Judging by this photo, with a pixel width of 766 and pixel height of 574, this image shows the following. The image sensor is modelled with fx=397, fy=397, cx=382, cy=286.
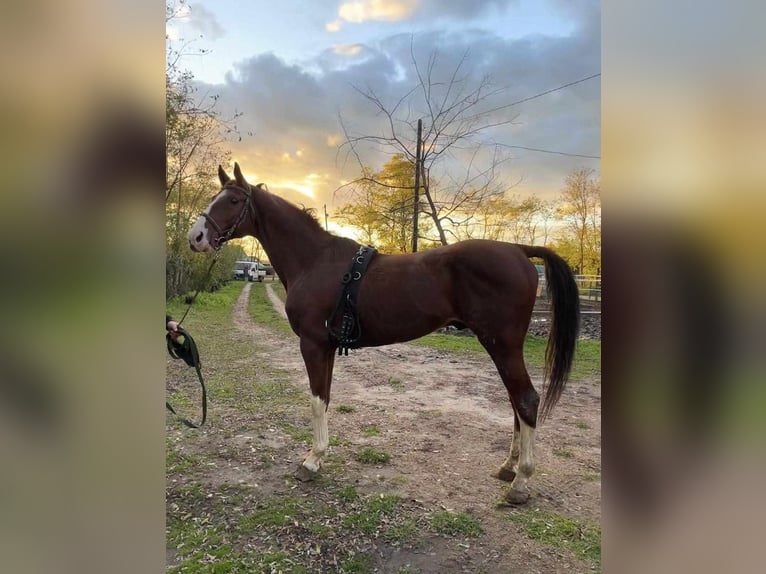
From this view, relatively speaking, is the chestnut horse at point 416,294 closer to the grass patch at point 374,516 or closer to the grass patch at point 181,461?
the grass patch at point 374,516

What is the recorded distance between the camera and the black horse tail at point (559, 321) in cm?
285

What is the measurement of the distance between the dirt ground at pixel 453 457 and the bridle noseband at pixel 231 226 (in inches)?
70.2

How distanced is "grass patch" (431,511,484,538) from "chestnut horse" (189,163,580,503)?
36cm

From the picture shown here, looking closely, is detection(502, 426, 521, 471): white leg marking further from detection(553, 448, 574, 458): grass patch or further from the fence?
the fence

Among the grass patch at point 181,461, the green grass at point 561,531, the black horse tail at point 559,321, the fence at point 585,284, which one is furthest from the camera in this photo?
the grass patch at point 181,461

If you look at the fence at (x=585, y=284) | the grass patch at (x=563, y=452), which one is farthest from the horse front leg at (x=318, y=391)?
the grass patch at (x=563, y=452)

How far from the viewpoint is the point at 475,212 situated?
33.3ft

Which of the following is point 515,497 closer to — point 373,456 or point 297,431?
point 373,456

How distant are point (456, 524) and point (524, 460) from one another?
0.65 metres

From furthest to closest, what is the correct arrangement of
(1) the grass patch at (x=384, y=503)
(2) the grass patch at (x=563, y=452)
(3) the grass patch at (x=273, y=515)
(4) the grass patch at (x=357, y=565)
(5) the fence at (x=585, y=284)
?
(2) the grass patch at (x=563, y=452) → (1) the grass patch at (x=384, y=503) → (3) the grass patch at (x=273, y=515) → (4) the grass patch at (x=357, y=565) → (5) the fence at (x=585, y=284)

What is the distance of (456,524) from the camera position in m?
2.40

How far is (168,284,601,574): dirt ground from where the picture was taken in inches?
86.0

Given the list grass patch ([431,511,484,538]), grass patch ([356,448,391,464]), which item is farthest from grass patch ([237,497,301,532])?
grass patch ([431,511,484,538])
